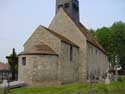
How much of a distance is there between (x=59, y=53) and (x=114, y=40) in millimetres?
34108

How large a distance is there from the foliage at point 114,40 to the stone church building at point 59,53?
65.2 ft

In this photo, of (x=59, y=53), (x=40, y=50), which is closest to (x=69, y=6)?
(x=59, y=53)

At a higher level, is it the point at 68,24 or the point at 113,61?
the point at 68,24

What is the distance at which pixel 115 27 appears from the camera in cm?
6925

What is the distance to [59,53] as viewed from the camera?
119 feet

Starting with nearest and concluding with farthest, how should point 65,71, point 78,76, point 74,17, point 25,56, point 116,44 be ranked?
point 25,56, point 65,71, point 78,76, point 74,17, point 116,44

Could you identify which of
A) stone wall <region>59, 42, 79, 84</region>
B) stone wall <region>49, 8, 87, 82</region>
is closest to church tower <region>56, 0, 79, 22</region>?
stone wall <region>49, 8, 87, 82</region>

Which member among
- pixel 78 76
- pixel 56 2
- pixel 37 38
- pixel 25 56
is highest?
pixel 56 2

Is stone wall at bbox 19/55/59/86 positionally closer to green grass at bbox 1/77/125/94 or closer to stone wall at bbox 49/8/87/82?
green grass at bbox 1/77/125/94

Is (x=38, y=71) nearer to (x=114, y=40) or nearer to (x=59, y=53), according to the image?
(x=59, y=53)

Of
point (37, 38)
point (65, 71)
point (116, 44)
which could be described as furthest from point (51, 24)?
point (116, 44)

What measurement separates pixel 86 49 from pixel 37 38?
8.89 meters

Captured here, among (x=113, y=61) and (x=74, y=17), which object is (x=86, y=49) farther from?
(x=113, y=61)

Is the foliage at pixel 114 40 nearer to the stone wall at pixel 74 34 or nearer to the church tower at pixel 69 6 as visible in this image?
the church tower at pixel 69 6
